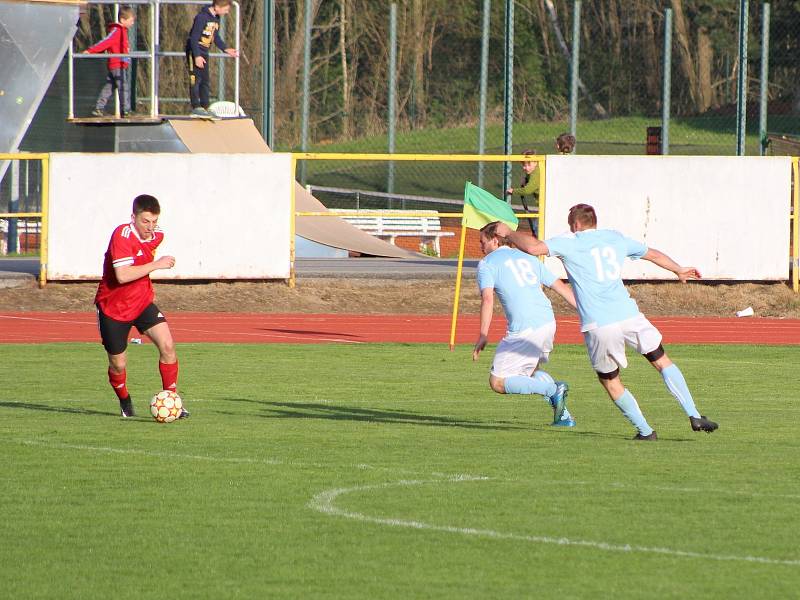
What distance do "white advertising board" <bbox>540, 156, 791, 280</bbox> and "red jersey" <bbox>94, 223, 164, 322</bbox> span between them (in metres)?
12.8

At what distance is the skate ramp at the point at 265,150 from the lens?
27938 mm

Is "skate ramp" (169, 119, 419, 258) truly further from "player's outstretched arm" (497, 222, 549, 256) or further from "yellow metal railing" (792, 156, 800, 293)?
"player's outstretched arm" (497, 222, 549, 256)

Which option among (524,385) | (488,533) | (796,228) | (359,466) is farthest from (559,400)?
(796,228)

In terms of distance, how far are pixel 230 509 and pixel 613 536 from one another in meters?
2.02

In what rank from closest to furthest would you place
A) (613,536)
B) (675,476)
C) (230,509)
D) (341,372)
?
1. (613,536)
2. (230,509)
3. (675,476)
4. (341,372)

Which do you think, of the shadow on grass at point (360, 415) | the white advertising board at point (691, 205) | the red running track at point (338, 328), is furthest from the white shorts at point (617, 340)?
the white advertising board at point (691, 205)

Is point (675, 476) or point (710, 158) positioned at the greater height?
point (710, 158)

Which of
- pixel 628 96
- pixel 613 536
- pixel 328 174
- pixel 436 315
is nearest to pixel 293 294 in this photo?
pixel 436 315

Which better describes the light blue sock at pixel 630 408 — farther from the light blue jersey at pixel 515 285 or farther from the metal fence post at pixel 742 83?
the metal fence post at pixel 742 83

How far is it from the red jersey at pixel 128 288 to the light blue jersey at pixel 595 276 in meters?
3.11

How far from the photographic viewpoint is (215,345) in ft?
59.8

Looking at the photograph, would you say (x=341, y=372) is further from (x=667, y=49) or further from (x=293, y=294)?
(x=667, y=49)

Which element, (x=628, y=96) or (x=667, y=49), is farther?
(x=628, y=96)

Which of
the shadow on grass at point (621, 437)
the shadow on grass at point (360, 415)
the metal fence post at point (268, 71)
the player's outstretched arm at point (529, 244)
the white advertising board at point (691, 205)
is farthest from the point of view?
the metal fence post at point (268, 71)
